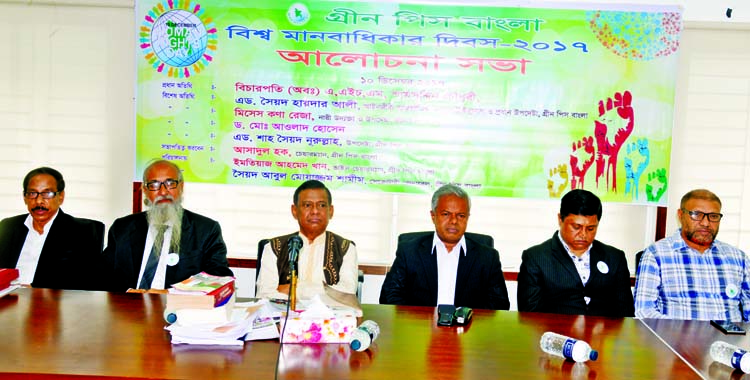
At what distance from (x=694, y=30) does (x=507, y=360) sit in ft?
11.7

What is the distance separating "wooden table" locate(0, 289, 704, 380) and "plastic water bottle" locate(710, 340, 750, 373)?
15 cm

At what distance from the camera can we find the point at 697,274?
3.97 metres

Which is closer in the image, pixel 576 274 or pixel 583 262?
pixel 576 274

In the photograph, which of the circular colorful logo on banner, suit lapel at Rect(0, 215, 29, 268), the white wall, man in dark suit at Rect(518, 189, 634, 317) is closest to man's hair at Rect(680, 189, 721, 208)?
man in dark suit at Rect(518, 189, 634, 317)

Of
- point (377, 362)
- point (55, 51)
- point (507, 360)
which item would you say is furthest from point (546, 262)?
point (55, 51)

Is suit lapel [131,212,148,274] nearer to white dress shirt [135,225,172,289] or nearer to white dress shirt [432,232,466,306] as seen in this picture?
white dress shirt [135,225,172,289]

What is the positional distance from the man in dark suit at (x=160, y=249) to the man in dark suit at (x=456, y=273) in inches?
40.7

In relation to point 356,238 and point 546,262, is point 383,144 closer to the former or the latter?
point 356,238

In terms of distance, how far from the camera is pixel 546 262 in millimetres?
3840

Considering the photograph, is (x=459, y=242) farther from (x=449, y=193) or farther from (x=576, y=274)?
(x=576, y=274)

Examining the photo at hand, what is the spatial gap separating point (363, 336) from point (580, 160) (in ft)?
9.67

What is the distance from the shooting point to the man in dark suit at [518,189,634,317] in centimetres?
379

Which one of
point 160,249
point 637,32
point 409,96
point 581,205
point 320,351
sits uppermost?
point 637,32

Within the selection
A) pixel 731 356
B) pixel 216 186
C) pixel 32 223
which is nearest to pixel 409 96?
pixel 216 186
